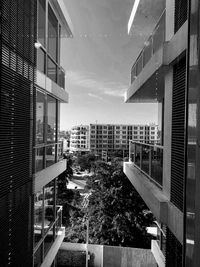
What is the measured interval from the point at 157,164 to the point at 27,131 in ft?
8.08

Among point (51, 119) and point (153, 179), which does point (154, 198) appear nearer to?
point (153, 179)

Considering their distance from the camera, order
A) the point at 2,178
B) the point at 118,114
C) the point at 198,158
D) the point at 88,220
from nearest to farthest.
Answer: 1. the point at 198,158
2. the point at 2,178
3. the point at 88,220
4. the point at 118,114

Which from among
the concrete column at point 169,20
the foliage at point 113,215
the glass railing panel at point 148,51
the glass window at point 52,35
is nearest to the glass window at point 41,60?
the glass window at point 52,35

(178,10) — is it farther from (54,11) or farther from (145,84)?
(54,11)

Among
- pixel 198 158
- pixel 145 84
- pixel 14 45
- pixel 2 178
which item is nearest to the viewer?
pixel 198 158

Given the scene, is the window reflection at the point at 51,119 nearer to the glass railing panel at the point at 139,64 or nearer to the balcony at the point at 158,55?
the balcony at the point at 158,55

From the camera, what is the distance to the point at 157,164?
4133 millimetres

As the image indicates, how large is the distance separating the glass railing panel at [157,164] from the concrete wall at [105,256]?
16.6 feet

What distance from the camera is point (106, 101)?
14.4 metres

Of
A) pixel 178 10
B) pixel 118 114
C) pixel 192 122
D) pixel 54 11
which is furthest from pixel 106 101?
pixel 192 122

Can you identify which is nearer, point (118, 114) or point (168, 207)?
point (168, 207)

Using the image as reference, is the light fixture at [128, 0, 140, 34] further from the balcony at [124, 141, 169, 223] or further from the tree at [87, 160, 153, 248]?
the tree at [87, 160, 153, 248]

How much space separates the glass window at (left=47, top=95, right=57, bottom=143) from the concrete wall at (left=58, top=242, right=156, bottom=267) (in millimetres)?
4946

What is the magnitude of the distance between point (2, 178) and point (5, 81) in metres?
1.32
